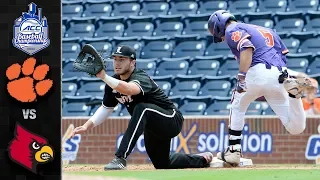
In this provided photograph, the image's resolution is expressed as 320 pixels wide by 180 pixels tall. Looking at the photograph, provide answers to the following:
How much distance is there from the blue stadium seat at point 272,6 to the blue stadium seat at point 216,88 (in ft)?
7.14

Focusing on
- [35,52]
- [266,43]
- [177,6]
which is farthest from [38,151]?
[177,6]

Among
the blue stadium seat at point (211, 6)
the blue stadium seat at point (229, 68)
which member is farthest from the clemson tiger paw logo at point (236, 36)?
the blue stadium seat at point (211, 6)

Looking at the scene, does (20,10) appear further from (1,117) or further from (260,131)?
(260,131)

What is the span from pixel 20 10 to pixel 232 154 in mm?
3751

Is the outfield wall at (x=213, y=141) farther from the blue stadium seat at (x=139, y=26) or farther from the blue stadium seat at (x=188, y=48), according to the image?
the blue stadium seat at (x=139, y=26)

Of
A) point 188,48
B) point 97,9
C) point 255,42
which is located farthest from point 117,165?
point 97,9

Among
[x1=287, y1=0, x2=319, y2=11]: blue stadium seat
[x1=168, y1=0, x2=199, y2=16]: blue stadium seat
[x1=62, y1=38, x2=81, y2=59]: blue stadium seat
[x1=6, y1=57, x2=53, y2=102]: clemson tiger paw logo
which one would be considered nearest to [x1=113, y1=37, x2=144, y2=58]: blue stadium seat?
[x1=62, y1=38, x2=81, y2=59]: blue stadium seat

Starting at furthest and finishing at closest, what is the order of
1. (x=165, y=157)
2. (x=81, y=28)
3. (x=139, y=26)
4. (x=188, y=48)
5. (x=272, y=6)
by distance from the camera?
(x=81, y=28) < (x=139, y=26) < (x=272, y=6) < (x=188, y=48) < (x=165, y=157)

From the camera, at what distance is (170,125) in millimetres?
7965

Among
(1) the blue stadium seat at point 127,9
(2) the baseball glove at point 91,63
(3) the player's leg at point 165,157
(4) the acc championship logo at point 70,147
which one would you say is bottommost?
(4) the acc championship logo at point 70,147

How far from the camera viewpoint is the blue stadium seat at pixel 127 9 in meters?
16.2

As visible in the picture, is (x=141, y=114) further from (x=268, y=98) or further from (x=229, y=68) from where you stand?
(x=229, y=68)

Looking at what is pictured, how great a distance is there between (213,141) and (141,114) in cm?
444

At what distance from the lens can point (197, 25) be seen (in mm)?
15320
